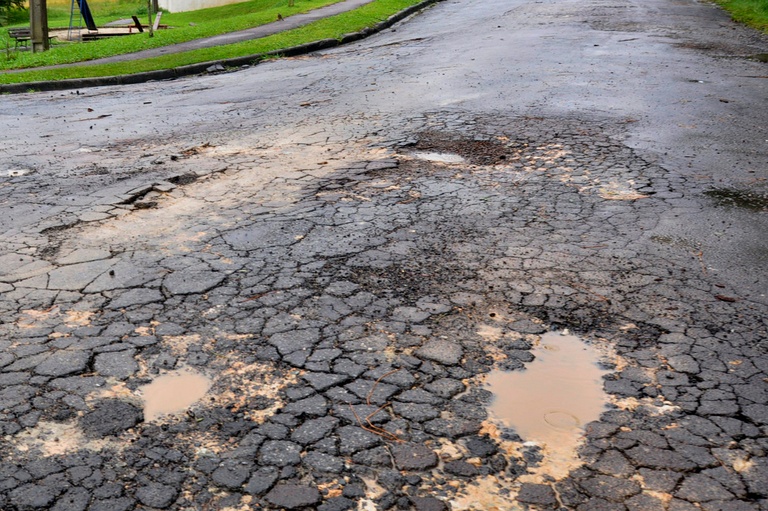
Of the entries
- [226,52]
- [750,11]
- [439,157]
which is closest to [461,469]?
[439,157]

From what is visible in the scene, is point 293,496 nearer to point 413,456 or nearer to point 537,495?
point 413,456

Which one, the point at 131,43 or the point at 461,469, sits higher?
the point at 131,43

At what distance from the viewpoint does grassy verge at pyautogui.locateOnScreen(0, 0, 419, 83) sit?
13758mm

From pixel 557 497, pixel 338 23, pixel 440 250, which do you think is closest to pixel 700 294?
→ pixel 440 250

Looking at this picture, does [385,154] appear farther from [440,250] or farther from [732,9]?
[732,9]

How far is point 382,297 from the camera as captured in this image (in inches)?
169

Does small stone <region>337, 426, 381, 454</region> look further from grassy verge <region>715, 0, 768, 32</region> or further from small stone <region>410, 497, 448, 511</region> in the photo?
grassy verge <region>715, 0, 768, 32</region>

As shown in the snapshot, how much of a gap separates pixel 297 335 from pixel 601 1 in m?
19.3

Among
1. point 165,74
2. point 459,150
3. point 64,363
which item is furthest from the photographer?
point 165,74

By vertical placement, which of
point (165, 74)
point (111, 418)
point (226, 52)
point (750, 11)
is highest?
point (750, 11)

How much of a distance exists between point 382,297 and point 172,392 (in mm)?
1336

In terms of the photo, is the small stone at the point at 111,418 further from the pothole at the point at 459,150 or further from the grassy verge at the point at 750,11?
the grassy verge at the point at 750,11

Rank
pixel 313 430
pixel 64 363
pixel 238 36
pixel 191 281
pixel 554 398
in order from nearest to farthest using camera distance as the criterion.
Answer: pixel 313 430
pixel 554 398
pixel 64 363
pixel 191 281
pixel 238 36

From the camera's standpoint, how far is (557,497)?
2744mm
